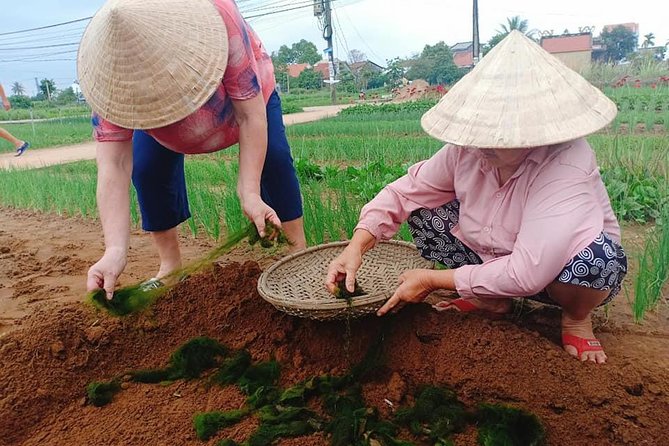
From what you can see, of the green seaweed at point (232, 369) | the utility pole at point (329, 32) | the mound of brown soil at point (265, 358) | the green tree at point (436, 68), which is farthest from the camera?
the green tree at point (436, 68)

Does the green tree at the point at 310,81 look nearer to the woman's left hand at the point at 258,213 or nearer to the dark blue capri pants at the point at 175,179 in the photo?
the dark blue capri pants at the point at 175,179

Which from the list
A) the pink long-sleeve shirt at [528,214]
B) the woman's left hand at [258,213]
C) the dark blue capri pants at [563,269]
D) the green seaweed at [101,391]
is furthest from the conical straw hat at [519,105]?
the green seaweed at [101,391]

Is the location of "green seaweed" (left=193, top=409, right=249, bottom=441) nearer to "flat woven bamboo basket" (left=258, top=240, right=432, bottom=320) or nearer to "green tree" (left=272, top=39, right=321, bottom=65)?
"flat woven bamboo basket" (left=258, top=240, right=432, bottom=320)

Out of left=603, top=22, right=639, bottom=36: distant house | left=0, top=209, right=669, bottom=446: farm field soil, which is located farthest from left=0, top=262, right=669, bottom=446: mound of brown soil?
left=603, top=22, right=639, bottom=36: distant house

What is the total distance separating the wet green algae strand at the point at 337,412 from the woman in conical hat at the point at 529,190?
0.95ft

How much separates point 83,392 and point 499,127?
1577 millimetres

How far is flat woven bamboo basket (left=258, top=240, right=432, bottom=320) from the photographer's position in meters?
1.74

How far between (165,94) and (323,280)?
0.95 meters

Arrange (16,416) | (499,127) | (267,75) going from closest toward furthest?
(499,127)
(16,416)
(267,75)

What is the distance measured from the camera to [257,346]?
199 cm

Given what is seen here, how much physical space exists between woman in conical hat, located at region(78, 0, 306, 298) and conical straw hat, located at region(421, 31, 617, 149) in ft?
2.04

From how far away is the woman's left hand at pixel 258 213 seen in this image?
1.80 meters

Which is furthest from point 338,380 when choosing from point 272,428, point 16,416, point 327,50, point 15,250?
point 327,50

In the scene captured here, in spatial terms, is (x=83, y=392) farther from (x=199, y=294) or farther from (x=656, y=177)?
(x=656, y=177)
